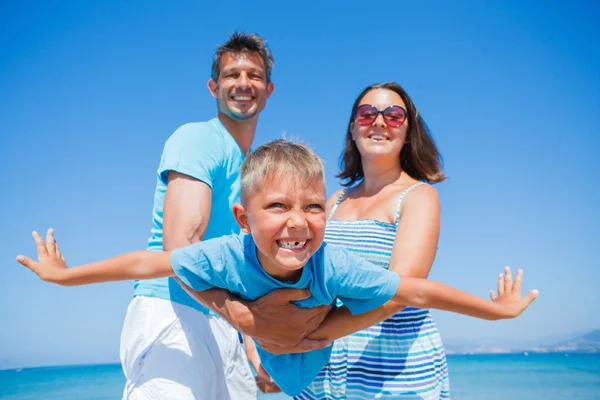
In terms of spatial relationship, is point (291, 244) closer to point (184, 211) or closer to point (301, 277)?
point (301, 277)

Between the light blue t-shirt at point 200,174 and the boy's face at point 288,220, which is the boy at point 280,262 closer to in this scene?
the boy's face at point 288,220

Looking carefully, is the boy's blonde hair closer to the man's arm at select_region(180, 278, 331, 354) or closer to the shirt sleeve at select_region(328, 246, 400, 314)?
the shirt sleeve at select_region(328, 246, 400, 314)

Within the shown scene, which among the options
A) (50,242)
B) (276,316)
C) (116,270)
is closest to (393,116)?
(276,316)

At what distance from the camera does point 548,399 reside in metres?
26.4

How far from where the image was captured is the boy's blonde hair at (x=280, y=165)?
261 cm

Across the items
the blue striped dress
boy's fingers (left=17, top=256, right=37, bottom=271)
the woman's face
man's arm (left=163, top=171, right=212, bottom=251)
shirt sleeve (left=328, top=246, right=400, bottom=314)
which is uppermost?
the woman's face

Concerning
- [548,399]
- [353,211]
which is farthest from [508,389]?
[353,211]

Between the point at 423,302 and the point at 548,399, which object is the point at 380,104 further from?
the point at 548,399

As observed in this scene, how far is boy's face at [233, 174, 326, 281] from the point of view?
2.52 meters

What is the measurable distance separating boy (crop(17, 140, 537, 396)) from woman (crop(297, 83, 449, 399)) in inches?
8.8

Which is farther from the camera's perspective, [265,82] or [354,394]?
[265,82]

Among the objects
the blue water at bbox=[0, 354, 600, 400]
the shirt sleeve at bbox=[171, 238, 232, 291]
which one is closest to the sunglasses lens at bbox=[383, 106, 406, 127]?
the shirt sleeve at bbox=[171, 238, 232, 291]

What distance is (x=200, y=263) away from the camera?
2.71 m

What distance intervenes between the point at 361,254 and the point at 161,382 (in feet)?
4.65
